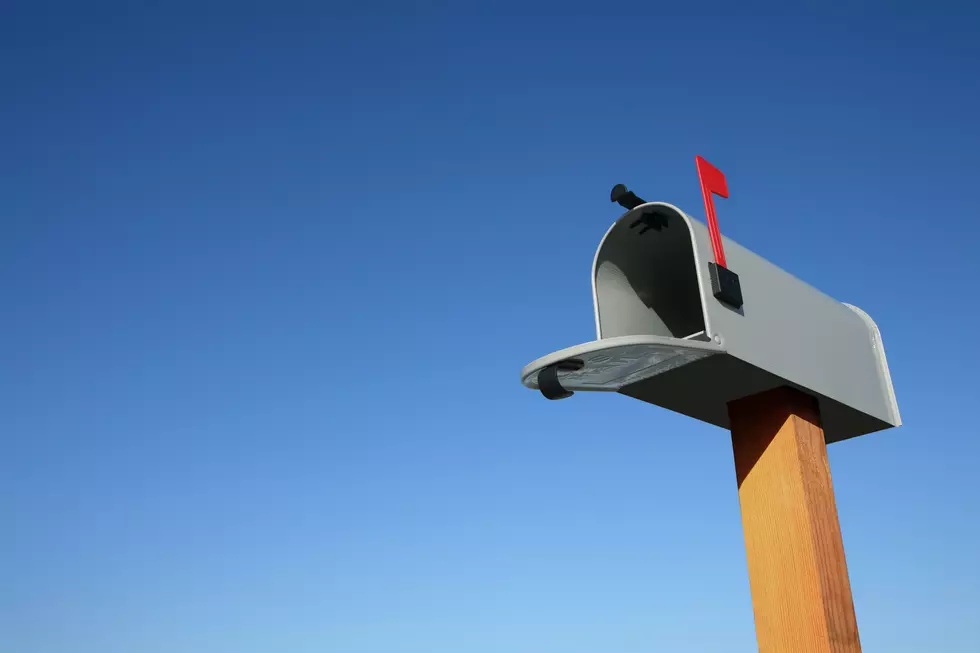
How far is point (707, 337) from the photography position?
2.00 meters

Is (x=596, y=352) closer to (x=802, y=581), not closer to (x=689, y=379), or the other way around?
(x=689, y=379)

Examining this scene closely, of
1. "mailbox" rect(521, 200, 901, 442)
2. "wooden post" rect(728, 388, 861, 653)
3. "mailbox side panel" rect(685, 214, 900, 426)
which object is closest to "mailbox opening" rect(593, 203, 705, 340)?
"mailbox" rect(521, 200, 901, 442)

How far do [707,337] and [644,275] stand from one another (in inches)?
19.3

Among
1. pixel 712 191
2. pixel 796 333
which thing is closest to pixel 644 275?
pixel 712 191

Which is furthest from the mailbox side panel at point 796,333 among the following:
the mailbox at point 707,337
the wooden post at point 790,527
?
the wooden post at point 790,527

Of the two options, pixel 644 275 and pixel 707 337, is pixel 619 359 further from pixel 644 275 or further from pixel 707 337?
pixel 644 275

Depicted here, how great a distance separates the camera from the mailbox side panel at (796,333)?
207cm

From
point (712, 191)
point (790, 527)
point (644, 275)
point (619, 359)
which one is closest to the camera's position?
point (619, 359)

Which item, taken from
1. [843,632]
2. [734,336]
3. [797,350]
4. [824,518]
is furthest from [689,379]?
[843,632]

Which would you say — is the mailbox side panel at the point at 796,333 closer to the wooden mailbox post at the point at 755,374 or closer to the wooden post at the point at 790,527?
the wooden mailbox post at the point at 755,374

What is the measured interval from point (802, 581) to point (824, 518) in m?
0.19

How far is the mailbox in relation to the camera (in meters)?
2.01

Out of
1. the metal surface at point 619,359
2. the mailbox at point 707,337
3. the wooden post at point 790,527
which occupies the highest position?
the mailbox at point 707,337

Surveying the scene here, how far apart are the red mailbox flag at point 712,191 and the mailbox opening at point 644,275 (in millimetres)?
68
